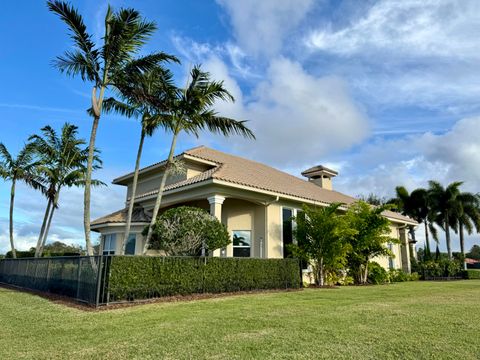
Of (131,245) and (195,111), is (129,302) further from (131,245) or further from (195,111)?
(131,245)

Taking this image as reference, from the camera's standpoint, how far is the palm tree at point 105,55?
12.0m

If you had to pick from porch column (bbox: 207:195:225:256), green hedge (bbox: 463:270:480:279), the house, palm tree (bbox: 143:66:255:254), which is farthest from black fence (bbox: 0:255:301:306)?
green hedge (bbox: 463:270:480:279)

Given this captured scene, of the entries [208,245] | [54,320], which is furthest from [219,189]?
[54,320]

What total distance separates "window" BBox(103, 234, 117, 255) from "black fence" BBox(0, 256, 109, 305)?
3.56m

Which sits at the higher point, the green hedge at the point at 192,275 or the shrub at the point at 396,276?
the green hedge at the point at 192,275

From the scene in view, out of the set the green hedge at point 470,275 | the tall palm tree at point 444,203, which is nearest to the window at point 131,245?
the green hedge at point 470,275

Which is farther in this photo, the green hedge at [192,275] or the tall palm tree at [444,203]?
the tall palm tree at [444,203]

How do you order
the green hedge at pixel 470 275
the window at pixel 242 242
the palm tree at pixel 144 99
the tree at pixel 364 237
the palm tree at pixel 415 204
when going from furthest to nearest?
the palm tree at pixel 415 204 < the green hedge at pixel 470 275 < the tree at pixel 364 237 < the window at pixel 242 242 < the palm tree at pixel 144 99

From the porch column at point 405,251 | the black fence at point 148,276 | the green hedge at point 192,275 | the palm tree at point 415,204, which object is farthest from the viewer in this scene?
the palm tree at point 415,204

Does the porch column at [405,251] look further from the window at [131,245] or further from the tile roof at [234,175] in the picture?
the window at [131,245]

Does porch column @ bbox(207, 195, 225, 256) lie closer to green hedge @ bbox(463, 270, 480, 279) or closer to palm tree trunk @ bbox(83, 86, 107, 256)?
palm tree trunk @ bbox(83, 86, 107, 256)

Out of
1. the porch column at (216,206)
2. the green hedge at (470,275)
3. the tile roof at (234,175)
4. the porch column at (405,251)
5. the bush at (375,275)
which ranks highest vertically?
the tile roof at (234,175)

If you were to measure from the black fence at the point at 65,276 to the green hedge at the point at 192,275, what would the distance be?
0.36m

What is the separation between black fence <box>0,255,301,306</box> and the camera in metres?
9.79
